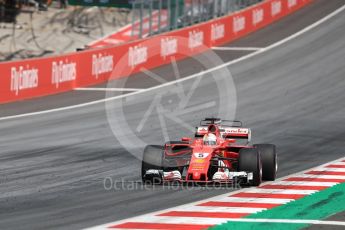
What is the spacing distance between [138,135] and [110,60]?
13022 mm

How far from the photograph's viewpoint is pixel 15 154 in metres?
20.5

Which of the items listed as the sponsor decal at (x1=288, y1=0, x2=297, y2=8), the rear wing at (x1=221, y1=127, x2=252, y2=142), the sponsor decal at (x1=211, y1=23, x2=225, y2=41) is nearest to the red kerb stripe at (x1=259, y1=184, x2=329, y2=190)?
the rear wing at (x1=221, y1=127, x2=252, y2=142)

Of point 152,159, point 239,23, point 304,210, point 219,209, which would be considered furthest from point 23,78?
point 304,210

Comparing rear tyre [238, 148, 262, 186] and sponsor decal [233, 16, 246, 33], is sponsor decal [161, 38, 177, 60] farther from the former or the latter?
rear tyre [238, 148, 262, 186]

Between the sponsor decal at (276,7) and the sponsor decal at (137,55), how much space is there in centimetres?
1456

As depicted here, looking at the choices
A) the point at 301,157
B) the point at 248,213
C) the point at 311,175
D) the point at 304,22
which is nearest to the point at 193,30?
the point at 304,22

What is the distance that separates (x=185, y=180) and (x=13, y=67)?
53.1 feet

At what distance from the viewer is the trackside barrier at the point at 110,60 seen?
3148cm

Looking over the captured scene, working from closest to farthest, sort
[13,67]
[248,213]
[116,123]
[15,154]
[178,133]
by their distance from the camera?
[248,213] < [15,154] < [178,133] < [116,123] < [13,67]

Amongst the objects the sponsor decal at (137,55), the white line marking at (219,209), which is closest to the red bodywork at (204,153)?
the white line marking at (219,209)

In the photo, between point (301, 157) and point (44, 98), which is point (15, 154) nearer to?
point (301, 157)

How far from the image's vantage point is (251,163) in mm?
15828

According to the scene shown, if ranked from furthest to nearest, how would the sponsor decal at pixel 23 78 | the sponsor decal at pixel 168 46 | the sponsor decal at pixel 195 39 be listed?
the sponsor decal at pixel 195 39 → the sponsor decal at pixel 168 46 → the sponsor decal at pixel 23 78

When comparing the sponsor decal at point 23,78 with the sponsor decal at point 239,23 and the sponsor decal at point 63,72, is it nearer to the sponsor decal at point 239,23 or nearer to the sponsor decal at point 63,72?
the sponsor decal at point 63,72
